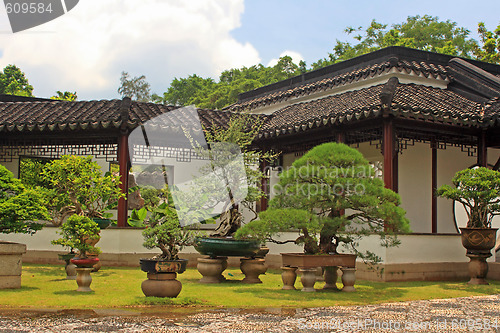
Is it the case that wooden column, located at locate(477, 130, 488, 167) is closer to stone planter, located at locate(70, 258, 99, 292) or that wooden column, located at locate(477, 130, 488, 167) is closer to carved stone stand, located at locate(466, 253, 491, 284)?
carved stone stand, located at locate(466, 253, 491, 284)

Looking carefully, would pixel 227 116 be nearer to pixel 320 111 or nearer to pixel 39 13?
pixel 320 111

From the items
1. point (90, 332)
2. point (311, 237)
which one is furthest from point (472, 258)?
point (90, 332)

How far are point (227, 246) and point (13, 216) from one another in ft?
10.5

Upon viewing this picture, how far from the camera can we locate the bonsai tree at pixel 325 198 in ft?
25.2

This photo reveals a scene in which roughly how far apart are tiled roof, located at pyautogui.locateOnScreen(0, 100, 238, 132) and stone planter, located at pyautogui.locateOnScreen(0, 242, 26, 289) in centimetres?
438

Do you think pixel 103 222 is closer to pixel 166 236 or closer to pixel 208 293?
pixel 208 293

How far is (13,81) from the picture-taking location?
118 feet

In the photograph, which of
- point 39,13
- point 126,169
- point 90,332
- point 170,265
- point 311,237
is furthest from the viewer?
point 126,169

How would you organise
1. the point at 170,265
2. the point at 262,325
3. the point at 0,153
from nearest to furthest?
the point at 262,325
the point at 170,265
the point at 0,153

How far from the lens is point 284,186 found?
8.27 meters

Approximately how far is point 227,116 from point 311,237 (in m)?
7.15

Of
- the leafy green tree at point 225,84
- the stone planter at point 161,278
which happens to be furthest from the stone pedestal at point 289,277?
the leafy green tree at point 225,84

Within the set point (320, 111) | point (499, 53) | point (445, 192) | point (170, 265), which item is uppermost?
point (499, 53)

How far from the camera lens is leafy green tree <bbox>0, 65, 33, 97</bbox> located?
3566 centimetres
